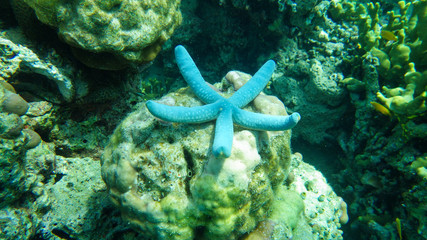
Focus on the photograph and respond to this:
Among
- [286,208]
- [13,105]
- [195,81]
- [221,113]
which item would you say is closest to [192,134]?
[221,113]

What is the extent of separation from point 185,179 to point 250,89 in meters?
1.53

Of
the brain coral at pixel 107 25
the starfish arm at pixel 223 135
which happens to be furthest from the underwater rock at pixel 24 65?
the starfish arm at pixel 223 135

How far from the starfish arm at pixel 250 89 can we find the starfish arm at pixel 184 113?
355 mm

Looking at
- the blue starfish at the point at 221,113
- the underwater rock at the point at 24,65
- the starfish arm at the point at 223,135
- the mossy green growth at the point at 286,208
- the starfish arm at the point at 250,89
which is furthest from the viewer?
the mossy green growth at the point at 286,208

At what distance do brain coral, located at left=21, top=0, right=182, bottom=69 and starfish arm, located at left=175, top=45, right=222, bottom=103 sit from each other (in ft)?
1.67

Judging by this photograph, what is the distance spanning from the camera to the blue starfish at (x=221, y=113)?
94.8 inches

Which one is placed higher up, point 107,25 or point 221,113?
point 107,25

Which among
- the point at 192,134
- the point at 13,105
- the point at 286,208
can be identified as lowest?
the point at 286,208

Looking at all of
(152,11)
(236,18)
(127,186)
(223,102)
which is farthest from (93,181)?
(236,18)

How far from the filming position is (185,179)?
262 centimetres

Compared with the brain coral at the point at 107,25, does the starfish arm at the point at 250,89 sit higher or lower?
lower

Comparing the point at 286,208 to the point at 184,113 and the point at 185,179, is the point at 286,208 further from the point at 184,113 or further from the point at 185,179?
the point at 184,113

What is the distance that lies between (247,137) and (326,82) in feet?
10.5

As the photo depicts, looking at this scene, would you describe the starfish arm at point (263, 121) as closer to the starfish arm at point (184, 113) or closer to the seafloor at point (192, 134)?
the seafloor at point (192, 134)
